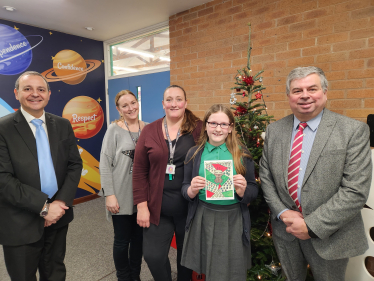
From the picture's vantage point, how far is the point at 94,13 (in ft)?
10.8

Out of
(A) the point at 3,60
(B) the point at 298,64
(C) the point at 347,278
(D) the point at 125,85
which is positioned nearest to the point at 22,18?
(A) the point at 3,60

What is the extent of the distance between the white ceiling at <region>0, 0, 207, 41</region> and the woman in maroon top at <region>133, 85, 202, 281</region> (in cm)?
201

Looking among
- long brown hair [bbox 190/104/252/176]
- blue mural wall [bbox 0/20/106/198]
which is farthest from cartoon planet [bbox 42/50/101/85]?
long brown hair [bbox 190/104/252/176]

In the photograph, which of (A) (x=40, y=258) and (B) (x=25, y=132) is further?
(A) (x=40, y=258)

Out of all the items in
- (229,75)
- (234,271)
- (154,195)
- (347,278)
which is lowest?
(347,278)

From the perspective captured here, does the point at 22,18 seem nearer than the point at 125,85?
Yes

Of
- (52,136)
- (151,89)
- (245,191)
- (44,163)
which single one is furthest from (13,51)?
(245,191)

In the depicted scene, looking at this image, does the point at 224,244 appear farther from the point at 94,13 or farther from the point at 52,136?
the point at 94,13

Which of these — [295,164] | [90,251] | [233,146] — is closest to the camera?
[295,164]

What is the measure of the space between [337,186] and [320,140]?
0.27m

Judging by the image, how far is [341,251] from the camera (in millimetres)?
1283

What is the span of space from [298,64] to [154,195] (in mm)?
2029

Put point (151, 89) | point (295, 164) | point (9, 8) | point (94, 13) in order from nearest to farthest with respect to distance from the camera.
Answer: point (295, 164) < point (9, 8) < point (94, 13) < point (151, 89)

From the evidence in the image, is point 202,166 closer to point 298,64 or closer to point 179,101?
point 179,101
